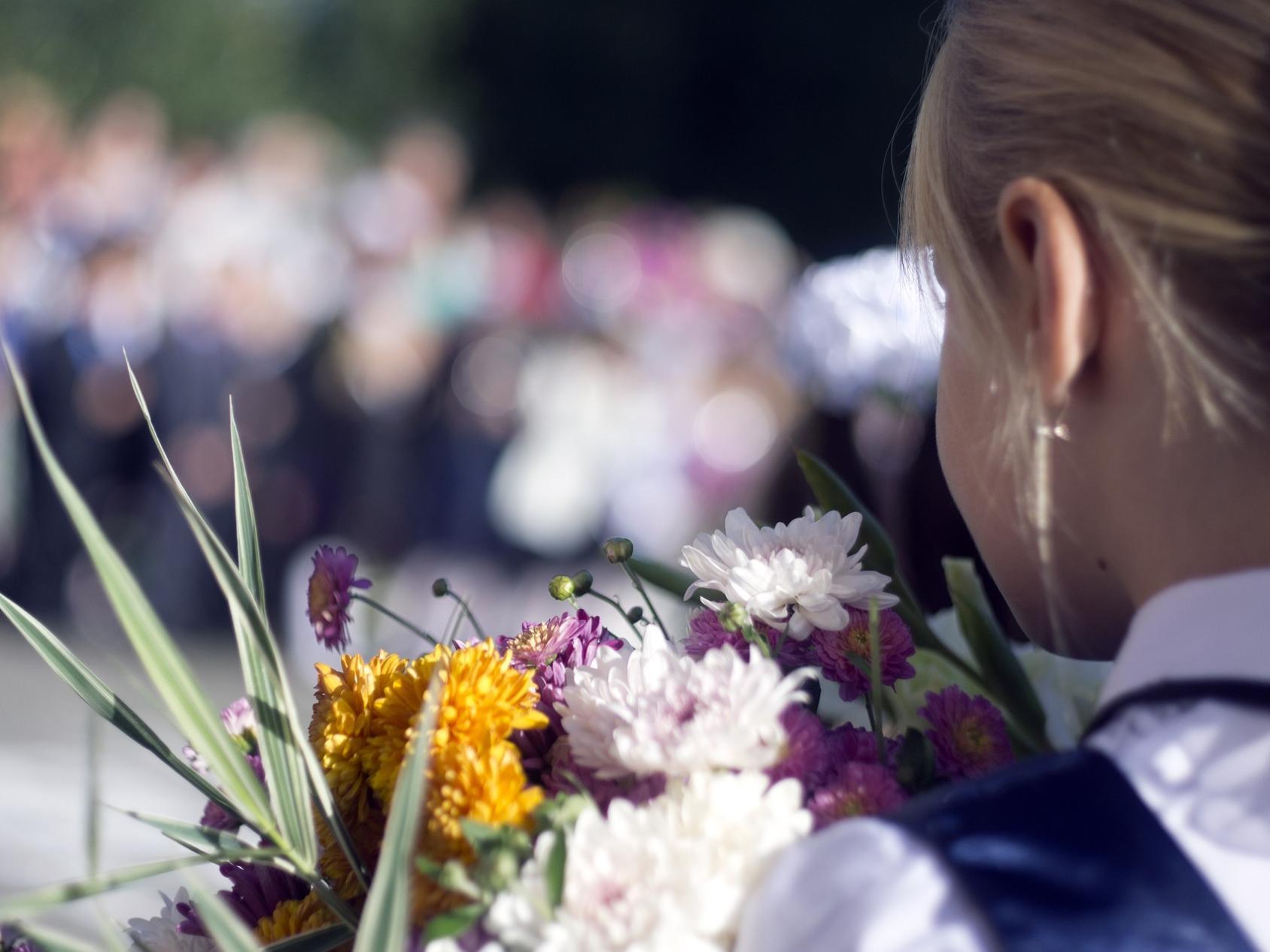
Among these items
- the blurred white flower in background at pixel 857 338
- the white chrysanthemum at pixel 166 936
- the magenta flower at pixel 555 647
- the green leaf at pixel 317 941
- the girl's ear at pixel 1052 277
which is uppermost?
the girl's ear at pixel 1052 277

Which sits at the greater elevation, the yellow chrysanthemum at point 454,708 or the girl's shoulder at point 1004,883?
the yellow chrysanthemum at point 454,708

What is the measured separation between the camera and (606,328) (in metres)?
7.68

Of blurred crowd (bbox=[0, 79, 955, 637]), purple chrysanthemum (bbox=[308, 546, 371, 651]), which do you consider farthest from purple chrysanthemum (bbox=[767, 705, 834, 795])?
blurred crowd (bbox=[0, 79, 955, 637])

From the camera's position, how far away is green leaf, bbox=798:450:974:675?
102 centimetres

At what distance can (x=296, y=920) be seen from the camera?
32.6 inches

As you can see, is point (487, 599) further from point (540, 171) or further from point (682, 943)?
point (540, 171)

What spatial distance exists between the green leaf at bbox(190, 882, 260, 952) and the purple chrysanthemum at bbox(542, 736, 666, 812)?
18 cm

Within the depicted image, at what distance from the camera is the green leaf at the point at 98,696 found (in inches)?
32.6

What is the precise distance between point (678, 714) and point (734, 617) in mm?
92

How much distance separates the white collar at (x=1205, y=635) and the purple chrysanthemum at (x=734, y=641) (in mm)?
216

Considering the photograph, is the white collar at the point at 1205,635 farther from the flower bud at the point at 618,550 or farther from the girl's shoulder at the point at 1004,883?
the flower bud at the point at 618,550

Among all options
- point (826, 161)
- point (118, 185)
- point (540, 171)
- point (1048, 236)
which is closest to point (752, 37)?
point (826, 161)

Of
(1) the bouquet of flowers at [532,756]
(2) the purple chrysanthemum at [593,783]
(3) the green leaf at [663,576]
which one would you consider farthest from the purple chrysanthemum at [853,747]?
(3) the green leaf at [663,576]

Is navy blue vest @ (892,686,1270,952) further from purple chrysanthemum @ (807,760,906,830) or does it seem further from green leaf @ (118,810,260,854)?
green leaf @ (118,810,260,854)
